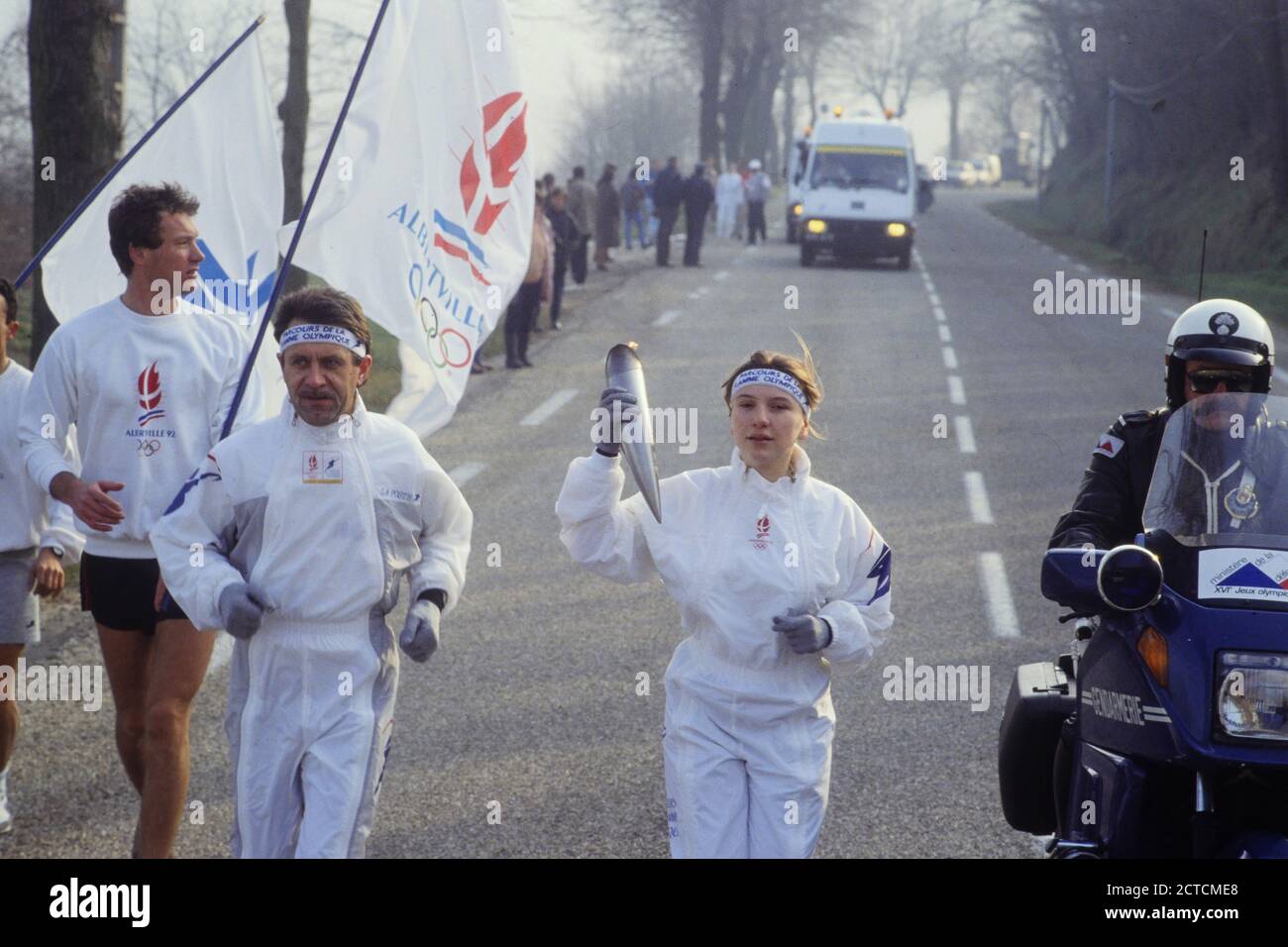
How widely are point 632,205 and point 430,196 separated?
3067 cm

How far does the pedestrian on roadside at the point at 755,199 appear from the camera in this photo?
39.2 m

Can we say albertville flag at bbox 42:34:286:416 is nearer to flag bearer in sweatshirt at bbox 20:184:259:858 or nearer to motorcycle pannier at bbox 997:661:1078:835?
flag bearer in sweatshirt at bbox 20:184:259:858

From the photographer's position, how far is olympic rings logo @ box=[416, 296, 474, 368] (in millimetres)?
5184

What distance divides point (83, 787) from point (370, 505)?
2.31m

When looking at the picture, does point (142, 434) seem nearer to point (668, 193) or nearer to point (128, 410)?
point (128, 410)

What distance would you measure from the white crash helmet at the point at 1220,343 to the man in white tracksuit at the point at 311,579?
1.90 metres

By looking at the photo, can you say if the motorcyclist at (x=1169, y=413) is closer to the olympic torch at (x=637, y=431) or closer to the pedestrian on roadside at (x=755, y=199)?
the olympic torch at (x=637, y=431)

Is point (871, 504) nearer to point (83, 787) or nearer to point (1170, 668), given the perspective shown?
point (83, 787)

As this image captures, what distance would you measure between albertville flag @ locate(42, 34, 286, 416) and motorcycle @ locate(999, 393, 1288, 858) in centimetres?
331

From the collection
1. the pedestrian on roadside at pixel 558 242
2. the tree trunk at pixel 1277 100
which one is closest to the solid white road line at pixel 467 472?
the pedestrian on roadside at pixel 558 242

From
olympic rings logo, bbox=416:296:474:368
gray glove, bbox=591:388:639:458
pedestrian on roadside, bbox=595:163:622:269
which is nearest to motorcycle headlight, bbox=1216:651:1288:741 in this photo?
gray glove, bbox=591:388:639:458

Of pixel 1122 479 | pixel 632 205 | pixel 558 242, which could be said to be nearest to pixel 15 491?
pixel 1122 479

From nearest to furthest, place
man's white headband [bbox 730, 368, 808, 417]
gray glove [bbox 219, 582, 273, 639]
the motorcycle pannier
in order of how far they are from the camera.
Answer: gray glove [bbox 219, 582, 273, 639]
man's white headband [bbox 730, 368, 808, 417]
the motorcycle pannier

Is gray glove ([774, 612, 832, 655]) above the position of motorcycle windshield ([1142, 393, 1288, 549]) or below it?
below
